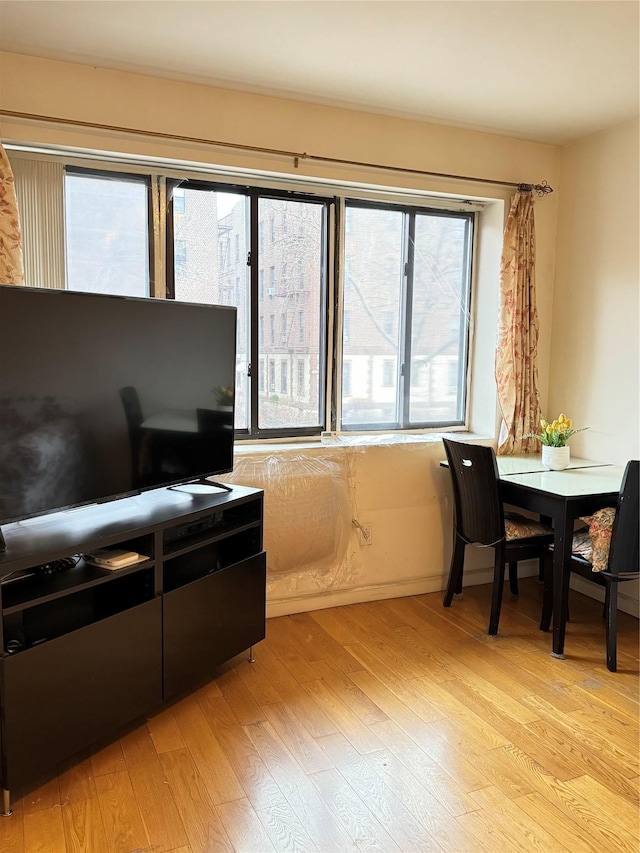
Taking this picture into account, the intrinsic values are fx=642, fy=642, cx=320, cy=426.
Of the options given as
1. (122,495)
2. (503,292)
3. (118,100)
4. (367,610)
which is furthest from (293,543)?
(118,100)

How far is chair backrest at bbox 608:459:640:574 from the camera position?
9.20 feet

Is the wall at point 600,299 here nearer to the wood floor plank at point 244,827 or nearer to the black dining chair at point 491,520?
the black dining chair at point 491,520

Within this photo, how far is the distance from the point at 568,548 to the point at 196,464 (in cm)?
174

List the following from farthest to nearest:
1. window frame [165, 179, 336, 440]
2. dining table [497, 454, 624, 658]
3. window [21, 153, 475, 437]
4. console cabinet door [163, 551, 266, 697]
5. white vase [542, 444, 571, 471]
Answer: white vase [542, 444, 571, 471]
window frame [165, 179, 336, 440]
window [21, 153, 475, 437]
dining table [497, 454, 624, 658]
console cabinet door [163, 551, 266, 697]

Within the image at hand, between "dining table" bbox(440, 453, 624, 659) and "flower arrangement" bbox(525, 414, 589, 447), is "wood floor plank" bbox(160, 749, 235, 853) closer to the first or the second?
"dining table" bbox(440, 453, 624, 659)

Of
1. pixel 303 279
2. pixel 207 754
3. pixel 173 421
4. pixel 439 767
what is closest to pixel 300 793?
pixel 207 754

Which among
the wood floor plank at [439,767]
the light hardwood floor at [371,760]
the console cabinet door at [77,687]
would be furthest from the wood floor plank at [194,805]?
the wood floor plank at [439,767]

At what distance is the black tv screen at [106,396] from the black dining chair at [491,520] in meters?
1.22

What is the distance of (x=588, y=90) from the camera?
305 centimetres

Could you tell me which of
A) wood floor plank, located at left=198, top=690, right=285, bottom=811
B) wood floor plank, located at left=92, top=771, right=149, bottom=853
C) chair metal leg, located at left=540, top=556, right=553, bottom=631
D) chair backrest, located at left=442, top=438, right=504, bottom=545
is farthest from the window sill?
wood floor plank, located at left=92, top=771, right=149, bottom=853

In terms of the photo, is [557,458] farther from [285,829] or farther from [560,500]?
[285,829]

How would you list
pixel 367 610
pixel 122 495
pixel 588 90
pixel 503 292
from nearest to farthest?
pixel 122 495 → pixel 588 90 → pixel 367 610 → pixel 503 292

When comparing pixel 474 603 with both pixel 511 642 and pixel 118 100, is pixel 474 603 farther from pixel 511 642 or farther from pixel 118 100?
pixel 118 100

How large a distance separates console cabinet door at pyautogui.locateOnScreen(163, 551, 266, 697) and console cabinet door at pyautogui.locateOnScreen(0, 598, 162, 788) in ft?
0.24
